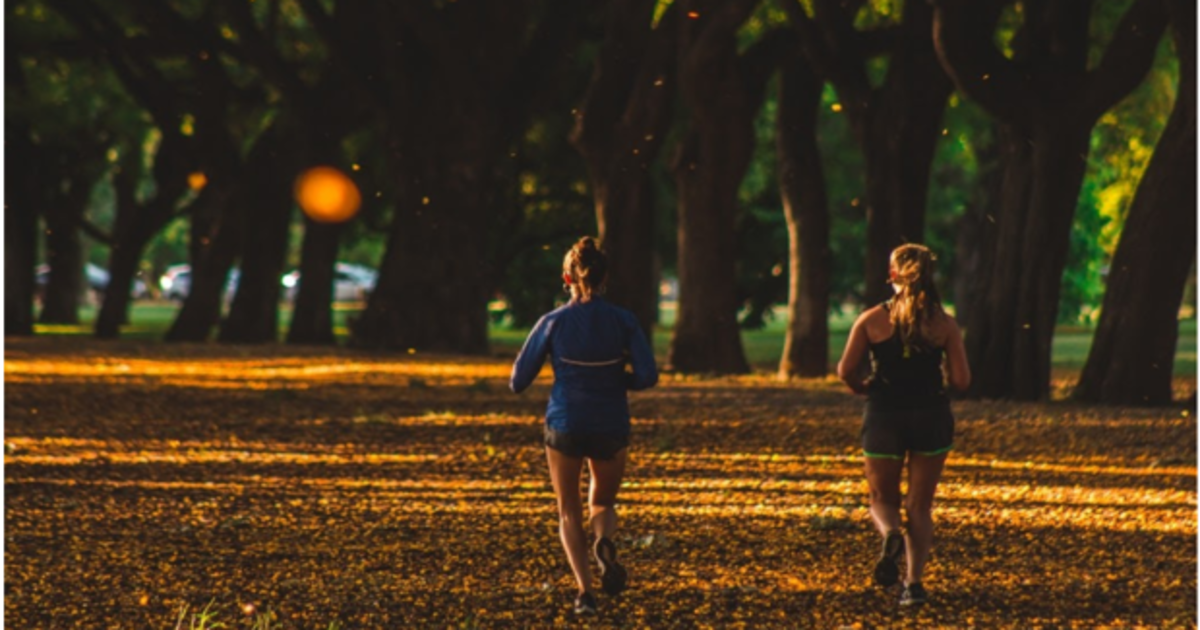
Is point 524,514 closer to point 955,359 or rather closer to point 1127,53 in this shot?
point 955,359

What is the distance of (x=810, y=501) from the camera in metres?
11.4

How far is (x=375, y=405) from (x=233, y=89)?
1549 cm

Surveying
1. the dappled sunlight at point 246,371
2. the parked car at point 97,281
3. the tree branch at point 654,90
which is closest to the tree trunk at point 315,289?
the dappled sunlight at point 246,371

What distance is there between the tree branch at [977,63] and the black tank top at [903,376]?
35.2 feet

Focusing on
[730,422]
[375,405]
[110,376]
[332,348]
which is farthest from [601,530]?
[332,348]

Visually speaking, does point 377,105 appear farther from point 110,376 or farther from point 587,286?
point 587,286

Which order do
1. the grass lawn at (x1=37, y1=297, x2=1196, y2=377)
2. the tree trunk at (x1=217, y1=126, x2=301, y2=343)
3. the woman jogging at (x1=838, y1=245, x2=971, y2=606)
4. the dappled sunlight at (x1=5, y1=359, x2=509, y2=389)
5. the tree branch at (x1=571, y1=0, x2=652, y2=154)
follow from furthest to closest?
the grass lawn at (x1=37, y1=297, x2=1196, y2=377) < the tree trunk at (x1=217, y1=126, x2=301, y2=343) < the tree branch at (x1=571, y1=0, x2=652, y2=154) < the dappled sunlight at (x1=5, y1=359, x2=509, y2=389) < the woman jogging at (x1=838, y1=245, x2=971, y2=606)

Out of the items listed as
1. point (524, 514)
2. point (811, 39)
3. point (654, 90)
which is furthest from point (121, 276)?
point (524, 514)

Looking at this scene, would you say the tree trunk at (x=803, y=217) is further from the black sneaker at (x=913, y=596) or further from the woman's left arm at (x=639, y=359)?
the woman's left arm at (x=639, y=359)

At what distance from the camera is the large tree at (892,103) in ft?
68.2

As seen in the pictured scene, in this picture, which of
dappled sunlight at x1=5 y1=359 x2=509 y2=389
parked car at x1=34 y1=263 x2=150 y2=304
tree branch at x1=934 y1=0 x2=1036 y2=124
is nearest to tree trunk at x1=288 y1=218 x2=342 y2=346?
dappled sunlight at x1=5 y1=359 x2=509 y2=389

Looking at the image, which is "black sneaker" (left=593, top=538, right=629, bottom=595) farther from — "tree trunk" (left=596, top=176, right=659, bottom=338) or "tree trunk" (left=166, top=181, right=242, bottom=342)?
"tree trunk" (left=166, top=181, right=242, bottom=342)

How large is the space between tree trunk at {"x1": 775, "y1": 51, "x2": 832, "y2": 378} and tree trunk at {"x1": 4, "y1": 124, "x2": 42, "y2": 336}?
54.2 ft

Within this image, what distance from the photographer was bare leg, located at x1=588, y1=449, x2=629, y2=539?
287 inches
